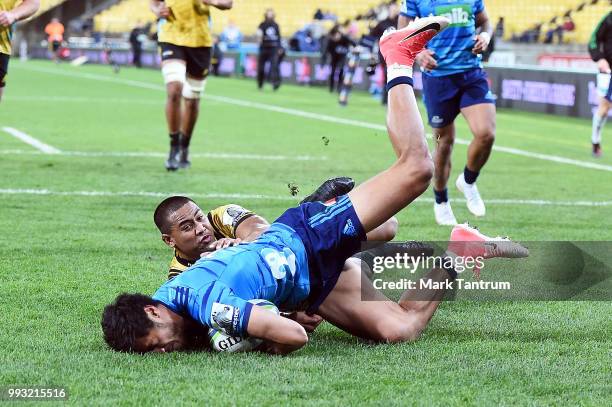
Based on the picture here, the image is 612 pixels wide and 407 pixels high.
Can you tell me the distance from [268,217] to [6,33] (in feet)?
8.98

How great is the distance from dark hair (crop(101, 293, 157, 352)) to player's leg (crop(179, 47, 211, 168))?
7.31m

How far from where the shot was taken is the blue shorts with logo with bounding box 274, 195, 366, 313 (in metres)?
5.29

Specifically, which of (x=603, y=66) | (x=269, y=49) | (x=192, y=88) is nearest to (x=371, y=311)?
(x=192, y=88)

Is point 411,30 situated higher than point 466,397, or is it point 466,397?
point 411,30

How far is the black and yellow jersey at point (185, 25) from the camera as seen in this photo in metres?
12.2

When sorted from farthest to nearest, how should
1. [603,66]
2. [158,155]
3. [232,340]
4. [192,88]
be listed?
[603,66], [158,155], [192,88], [232,340]

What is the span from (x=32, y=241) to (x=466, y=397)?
13.8 feet

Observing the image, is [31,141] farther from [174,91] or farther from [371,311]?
[371,311]

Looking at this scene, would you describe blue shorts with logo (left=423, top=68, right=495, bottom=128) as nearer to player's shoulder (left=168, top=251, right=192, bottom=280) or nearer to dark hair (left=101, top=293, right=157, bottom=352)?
player's shoulder (left=168, top=251, right=192, bottom=280)

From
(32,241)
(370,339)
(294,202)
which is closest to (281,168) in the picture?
(294,202)

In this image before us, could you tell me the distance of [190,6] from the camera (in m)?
12.2

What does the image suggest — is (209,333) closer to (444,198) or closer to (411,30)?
(411,30)

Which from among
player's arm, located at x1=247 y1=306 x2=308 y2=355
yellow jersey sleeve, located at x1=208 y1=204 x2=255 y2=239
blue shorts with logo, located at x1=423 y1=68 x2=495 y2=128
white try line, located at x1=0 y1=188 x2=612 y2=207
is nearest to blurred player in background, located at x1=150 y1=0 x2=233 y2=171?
white try line, located at x1=0 y1=188 x2=612 y2=207

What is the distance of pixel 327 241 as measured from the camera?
5.31 meters
